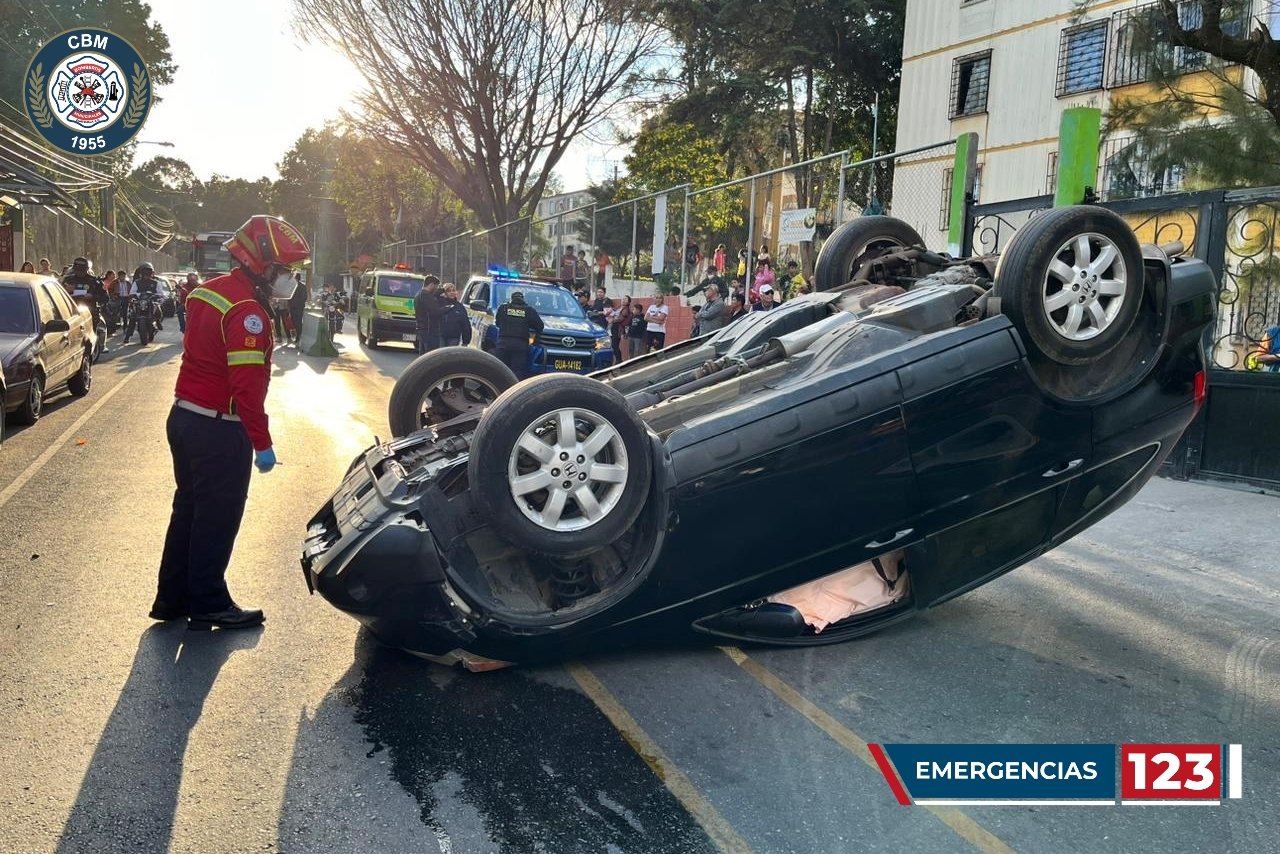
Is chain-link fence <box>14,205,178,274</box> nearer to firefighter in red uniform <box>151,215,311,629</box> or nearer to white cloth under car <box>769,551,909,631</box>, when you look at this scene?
firefighter in red uniform <box>151,215,311,629</box>

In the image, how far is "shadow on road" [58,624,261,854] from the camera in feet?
9.67

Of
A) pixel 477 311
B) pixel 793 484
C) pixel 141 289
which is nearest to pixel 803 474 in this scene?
pixel 793 484

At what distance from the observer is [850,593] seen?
4.69m

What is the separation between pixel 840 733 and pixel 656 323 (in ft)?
46.8

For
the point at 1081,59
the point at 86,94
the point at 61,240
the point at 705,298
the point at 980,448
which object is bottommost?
the point at 980,448

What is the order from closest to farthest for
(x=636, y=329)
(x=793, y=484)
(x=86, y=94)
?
(x=793, y=484)
(x=86, y=94)
(x=636, y=329)

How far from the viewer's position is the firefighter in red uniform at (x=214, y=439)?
15.1ft

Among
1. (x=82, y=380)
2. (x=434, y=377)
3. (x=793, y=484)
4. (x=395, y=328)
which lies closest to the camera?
(x=793, y=484)

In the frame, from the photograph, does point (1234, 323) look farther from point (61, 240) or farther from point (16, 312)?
point (61, 240)

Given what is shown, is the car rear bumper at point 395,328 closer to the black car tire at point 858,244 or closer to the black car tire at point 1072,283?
the black car tire at point 858,244

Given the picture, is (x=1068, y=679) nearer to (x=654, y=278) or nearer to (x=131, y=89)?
(x=654, y=278)

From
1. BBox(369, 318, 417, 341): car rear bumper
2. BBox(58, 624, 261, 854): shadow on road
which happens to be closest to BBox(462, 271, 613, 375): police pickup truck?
BBox(369, 318, 417, 341): car rear bumper

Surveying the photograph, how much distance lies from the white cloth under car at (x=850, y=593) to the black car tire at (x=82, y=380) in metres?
10.8

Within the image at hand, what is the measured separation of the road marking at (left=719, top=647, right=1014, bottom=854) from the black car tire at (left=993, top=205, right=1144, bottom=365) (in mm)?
1801
